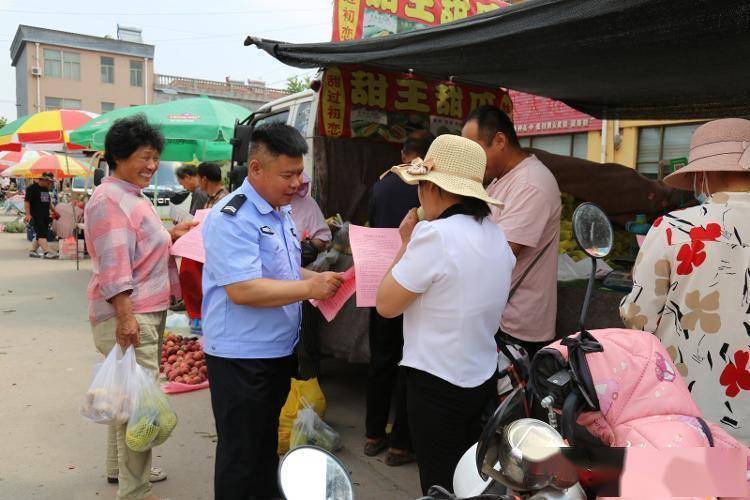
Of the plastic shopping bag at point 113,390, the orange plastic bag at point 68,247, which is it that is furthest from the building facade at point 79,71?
the plastic shopping bag at point 113,390

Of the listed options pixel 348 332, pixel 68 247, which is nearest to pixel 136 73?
pixel 68 247

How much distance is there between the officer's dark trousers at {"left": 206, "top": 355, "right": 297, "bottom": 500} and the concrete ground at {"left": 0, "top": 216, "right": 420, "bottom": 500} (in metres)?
1.18

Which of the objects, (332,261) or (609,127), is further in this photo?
(609,127)

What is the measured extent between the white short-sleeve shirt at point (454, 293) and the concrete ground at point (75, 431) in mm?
1633

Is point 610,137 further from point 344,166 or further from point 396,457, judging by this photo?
point 396,457

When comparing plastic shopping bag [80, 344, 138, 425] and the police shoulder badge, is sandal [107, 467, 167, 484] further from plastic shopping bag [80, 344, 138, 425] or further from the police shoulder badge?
the police shoulder badge

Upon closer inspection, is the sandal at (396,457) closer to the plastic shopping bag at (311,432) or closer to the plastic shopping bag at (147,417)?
the plastic shopping bag at (311,432)

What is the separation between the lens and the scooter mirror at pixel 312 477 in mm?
1057

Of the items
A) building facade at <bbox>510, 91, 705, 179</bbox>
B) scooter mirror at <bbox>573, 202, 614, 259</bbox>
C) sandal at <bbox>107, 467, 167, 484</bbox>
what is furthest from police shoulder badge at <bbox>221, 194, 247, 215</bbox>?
building facade at <bbox>510, 91, 705, 179</bbox>

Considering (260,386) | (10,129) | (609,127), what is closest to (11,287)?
(10,129)

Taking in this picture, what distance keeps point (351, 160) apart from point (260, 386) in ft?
9.00

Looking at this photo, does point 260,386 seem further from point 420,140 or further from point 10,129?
point 10,129

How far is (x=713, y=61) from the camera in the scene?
11.9 feet

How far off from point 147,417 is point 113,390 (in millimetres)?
211
